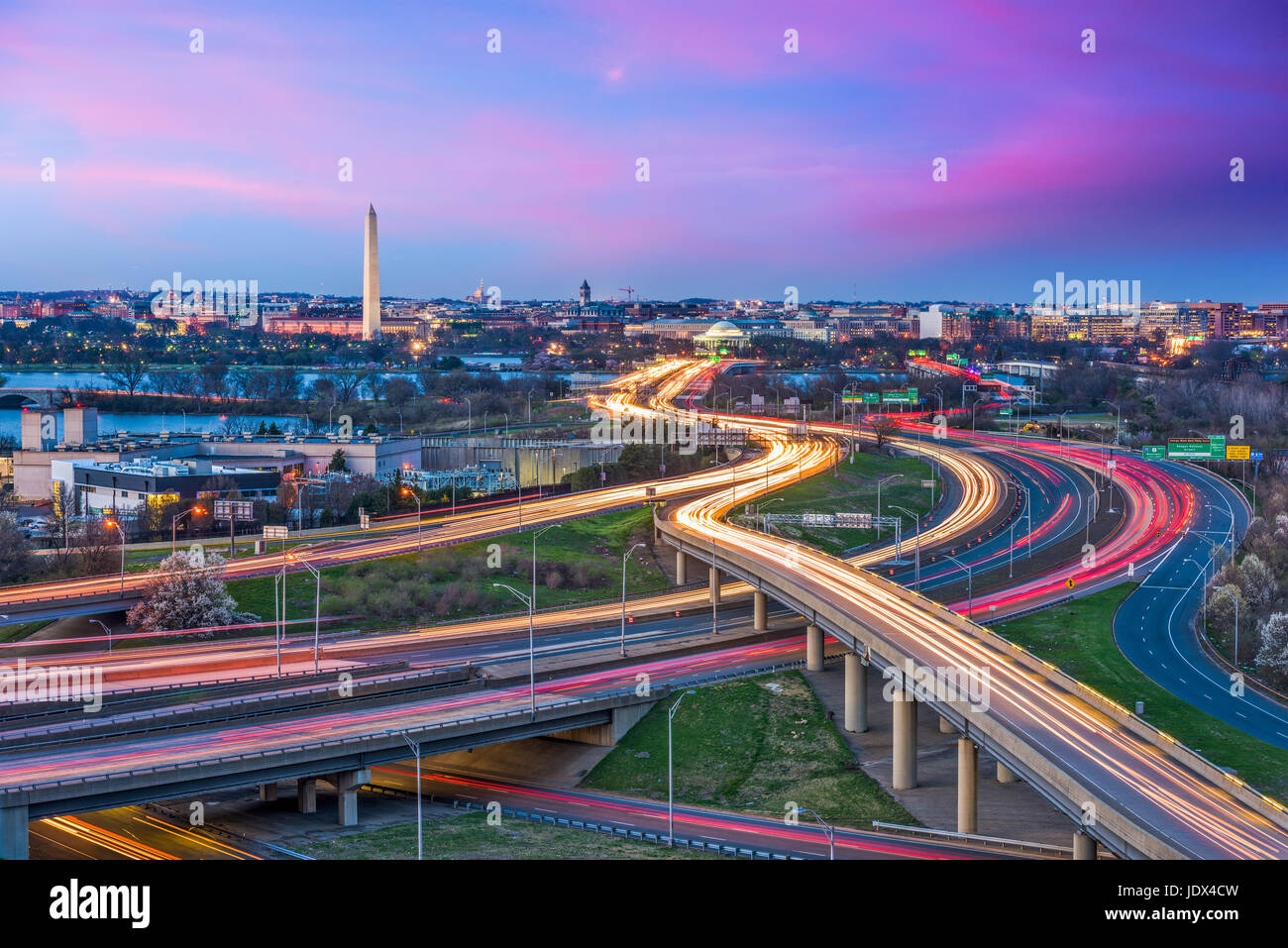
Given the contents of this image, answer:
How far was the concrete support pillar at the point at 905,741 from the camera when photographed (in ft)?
103

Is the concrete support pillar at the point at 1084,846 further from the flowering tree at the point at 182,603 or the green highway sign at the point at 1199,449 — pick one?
the green highway sign at the point at 1199,449

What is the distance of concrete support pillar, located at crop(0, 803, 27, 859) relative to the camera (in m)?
24.5

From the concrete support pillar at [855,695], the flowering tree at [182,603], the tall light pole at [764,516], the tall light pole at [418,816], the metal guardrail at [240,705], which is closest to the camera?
the tall light pole at [418,816]

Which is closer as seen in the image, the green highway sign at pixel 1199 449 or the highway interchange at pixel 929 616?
the highway interchange at pixel 929 616

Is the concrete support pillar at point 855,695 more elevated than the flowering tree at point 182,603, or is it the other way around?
the flowering tree at point 182,603

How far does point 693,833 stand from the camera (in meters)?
28.7

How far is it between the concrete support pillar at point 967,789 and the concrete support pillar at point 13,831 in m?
19.3

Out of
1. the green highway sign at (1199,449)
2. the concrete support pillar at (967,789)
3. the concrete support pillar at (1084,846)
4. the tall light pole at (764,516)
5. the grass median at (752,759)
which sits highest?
the green highway sign at (1199,449)

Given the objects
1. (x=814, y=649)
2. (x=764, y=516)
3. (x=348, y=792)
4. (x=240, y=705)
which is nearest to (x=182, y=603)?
(x=240, y=705)

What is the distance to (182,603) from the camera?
1661 inches

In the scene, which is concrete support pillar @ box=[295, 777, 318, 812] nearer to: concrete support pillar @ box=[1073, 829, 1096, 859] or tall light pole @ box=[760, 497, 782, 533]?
concrete support pillar @ box=[1073, 829, 1096, 859]

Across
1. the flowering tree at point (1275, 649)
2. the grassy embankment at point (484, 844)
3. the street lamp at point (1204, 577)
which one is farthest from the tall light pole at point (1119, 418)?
the grassy embankment at point (484, 844)
